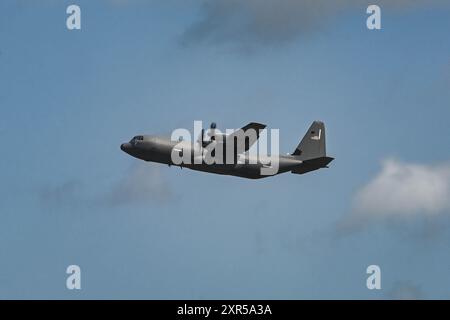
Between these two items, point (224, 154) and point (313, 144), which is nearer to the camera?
point (224, 154)

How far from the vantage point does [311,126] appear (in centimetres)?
10012

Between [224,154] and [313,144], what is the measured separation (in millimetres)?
10231

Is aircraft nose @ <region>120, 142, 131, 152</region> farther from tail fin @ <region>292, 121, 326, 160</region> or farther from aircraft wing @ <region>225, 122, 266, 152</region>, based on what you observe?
tail fin @ <region>292, 121, 326, 160</region>

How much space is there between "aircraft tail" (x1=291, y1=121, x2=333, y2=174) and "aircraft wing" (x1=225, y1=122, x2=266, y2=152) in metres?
6.25

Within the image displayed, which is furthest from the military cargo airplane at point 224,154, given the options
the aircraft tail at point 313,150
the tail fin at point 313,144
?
the tail fin at point 313,144

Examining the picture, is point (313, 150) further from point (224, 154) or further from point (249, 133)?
point (224, 154)

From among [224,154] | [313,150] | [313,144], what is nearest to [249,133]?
[224,154]

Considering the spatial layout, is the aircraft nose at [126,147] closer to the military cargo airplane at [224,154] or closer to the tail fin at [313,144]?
the military cargo airplane at [224,154]

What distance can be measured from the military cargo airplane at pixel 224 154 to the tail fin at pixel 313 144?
65cm

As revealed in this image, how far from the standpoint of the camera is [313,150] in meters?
98.1

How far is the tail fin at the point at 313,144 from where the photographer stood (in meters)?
97.6
